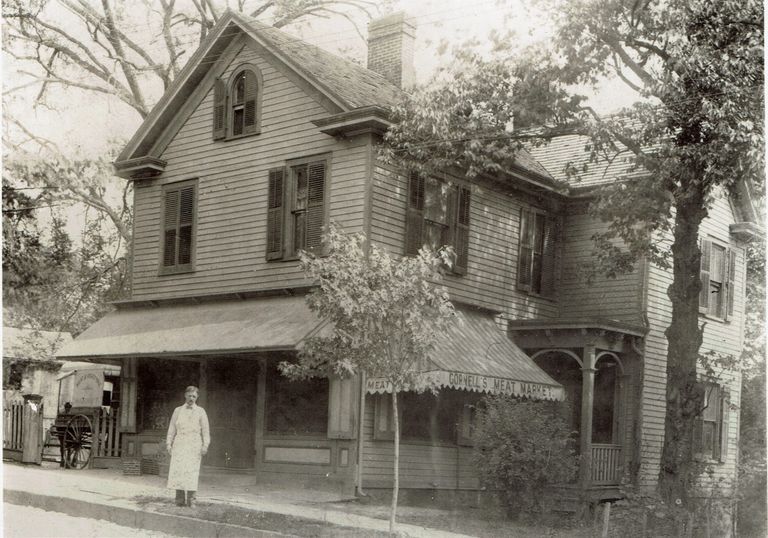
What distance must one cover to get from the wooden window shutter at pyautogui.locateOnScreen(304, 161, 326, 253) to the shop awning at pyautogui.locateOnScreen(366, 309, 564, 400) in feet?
9.72

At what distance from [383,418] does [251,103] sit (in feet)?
21.8

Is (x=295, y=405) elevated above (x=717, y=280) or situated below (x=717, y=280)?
below

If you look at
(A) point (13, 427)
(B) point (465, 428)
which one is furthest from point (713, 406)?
(A) point (13, 427)

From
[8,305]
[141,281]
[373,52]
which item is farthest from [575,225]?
[8,305]

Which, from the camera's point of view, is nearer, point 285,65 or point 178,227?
point 285,65

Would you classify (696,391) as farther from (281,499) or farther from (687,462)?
(281,499)

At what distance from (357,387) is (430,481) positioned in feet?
8.23

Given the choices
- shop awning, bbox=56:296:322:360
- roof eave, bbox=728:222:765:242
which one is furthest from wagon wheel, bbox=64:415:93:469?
roof eave, bbox=728:222:765:242

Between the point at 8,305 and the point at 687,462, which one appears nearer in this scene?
the point at 687,462

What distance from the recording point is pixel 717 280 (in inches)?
890

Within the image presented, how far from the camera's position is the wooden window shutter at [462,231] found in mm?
18672

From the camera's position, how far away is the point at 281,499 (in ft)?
51.2

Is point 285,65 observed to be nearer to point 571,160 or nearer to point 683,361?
point 571,160

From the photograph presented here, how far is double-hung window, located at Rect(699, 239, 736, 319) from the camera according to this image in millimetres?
22094
